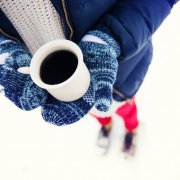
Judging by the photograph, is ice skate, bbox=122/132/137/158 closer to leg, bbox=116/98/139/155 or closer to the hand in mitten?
leg, bbox=116/98/139/155

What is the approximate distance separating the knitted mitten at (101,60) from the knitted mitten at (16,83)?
17 centimetres

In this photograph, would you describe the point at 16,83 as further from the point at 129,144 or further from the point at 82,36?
the point at 129,144

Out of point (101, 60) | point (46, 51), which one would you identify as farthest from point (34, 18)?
point (101, 60)

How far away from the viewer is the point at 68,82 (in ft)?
1.12

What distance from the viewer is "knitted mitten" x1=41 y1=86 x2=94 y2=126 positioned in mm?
444

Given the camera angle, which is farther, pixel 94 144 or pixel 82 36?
pixel 94 144

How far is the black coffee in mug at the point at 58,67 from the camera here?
401 mm

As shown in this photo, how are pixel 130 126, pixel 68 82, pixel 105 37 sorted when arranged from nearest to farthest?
1. pixel 68 82
2. pixel 105 37
3. pixel 130 126

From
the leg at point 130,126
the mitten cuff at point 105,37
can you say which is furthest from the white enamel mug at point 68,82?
the leg at point 130,126

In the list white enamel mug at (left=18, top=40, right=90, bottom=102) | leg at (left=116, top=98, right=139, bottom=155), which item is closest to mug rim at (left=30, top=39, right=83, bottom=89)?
white enamel mug at (left=18, top=40, right=90, bottom=102)

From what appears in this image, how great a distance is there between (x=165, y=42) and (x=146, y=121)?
747mm

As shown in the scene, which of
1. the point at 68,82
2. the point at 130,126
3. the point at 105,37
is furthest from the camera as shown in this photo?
the point at 130,126

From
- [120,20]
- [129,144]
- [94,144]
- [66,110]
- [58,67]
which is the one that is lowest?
[94,144]

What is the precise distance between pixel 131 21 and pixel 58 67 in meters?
0.26
